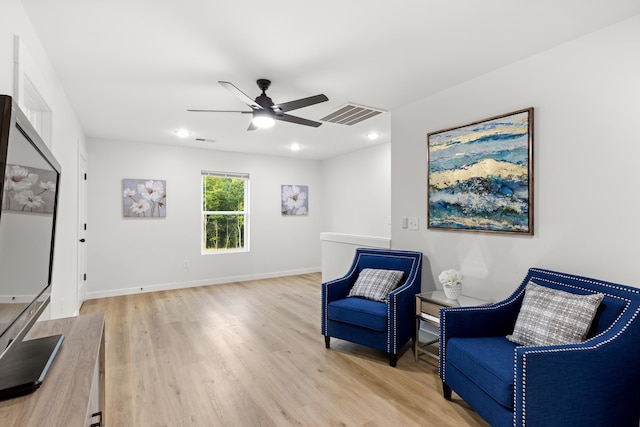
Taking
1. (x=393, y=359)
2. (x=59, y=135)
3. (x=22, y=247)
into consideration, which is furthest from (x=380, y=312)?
(x=59, y=135)

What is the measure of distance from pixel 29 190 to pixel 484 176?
9.49 ft

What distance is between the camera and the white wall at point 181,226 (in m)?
5.07

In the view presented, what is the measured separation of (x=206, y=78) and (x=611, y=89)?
115 inches

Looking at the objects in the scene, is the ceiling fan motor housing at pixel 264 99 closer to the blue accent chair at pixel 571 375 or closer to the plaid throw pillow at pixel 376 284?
the plaid throw pillow at pixel 376 284

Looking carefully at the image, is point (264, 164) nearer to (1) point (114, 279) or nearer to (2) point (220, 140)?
(2) point (220, 140)

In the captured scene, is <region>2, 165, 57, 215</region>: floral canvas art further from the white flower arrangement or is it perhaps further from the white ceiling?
the white flower arrangement

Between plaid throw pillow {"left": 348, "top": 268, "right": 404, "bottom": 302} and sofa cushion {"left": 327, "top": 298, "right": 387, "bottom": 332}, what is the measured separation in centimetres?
7

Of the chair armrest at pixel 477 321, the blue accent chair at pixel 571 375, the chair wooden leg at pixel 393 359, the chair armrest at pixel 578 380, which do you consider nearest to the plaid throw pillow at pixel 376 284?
the chair wooden leg at pixel 393 359

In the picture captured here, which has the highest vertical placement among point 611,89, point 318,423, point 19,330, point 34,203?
point 611,89

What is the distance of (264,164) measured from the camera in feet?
21.1

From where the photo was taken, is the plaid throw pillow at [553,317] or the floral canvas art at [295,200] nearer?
the plaid throw pillow at [553,317]

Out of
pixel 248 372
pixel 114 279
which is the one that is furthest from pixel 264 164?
pixel 248 372

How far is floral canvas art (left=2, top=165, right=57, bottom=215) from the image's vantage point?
3.06ft

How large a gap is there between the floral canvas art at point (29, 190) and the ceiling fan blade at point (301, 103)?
169 cm
